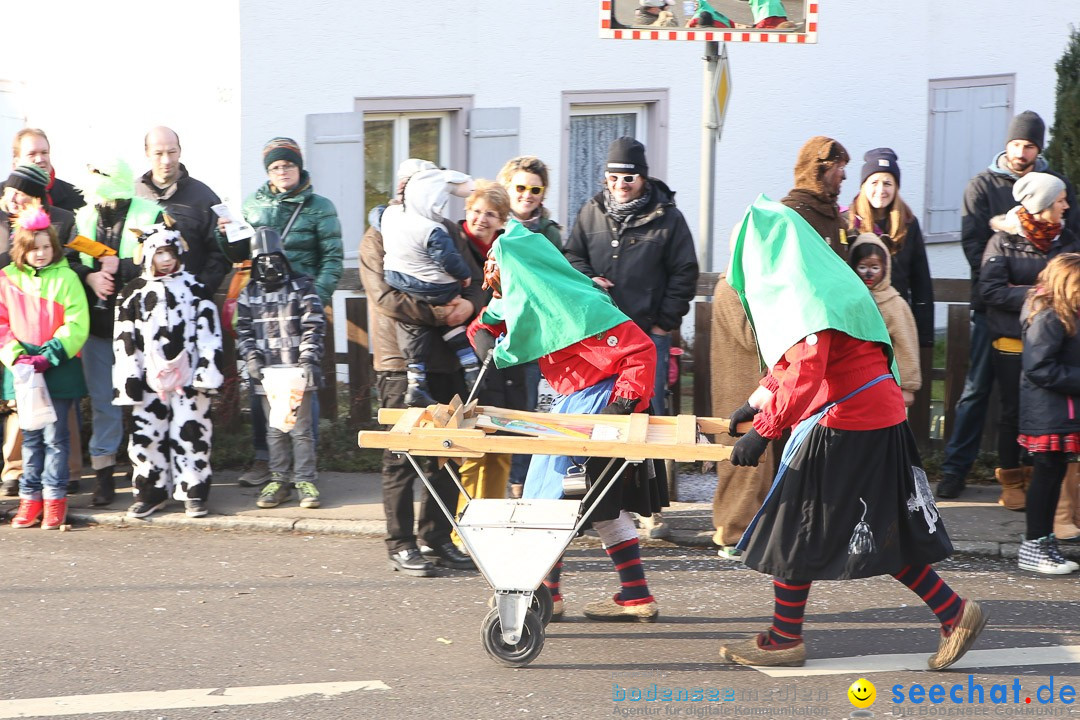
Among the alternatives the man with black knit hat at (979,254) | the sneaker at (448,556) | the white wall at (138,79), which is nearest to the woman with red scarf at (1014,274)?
the man with black knit hat at (979,254)

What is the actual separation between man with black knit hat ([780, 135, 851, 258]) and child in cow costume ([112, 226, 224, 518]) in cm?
326

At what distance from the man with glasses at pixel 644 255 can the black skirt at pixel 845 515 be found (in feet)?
6.58

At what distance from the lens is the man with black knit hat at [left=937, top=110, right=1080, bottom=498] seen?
7.82 m

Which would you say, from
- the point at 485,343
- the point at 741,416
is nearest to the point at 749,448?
the point at 741,416

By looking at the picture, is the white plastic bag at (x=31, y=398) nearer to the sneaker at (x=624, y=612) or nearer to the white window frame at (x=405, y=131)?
the sneaker at (x=624, y=612)

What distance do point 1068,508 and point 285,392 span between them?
4.19 meters

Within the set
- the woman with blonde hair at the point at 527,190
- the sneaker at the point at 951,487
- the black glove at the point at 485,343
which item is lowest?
the sneaker at the point at 951,487

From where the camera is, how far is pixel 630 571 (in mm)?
5918

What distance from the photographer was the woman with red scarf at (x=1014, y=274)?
7.17 metres

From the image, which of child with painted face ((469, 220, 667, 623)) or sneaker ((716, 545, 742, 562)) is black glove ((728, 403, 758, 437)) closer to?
child with painted face ((469, 220, 667, 623))

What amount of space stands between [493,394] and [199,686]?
2.10m

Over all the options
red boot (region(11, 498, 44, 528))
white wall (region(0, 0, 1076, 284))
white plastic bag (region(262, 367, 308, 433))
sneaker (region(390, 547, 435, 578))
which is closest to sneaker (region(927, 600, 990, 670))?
sneaker (region(390, 547, 435, 578))

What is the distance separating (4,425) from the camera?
8.05m

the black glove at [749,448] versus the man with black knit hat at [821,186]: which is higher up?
the man with black knit hat at [821,186]
